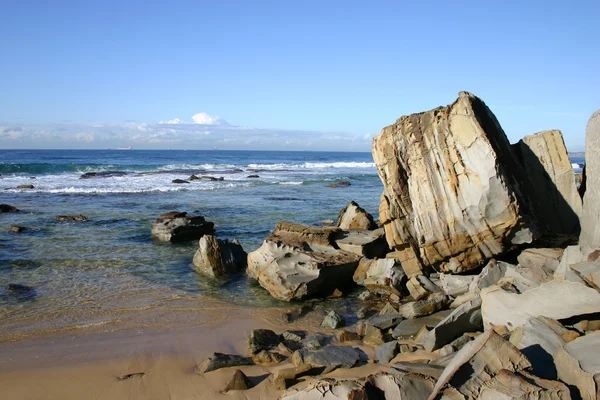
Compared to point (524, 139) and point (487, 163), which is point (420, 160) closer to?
point (487, 163)

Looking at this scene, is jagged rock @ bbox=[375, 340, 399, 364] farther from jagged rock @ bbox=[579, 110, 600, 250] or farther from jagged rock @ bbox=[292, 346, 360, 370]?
jagged rock @ bbox=[579, 110, 600, 250]

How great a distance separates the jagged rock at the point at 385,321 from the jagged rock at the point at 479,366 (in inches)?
111

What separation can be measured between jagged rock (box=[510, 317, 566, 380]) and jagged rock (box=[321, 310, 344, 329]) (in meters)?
2.98

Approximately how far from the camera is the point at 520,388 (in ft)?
13.1

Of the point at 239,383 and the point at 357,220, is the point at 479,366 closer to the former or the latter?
the point at 239,383

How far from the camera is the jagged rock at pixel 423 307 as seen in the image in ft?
25.3

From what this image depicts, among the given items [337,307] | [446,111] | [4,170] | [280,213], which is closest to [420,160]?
[446,111]

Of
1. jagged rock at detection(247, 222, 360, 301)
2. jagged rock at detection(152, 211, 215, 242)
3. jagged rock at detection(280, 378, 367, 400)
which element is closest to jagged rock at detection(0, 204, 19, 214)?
jagged rock at detection(152, 211, 215, 242)

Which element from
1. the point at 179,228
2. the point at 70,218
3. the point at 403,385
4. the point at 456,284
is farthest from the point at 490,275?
the point at 70,218

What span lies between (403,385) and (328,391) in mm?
721

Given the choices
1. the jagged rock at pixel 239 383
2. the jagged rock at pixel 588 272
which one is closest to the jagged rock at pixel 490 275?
the jagged rock at pixel 588 272

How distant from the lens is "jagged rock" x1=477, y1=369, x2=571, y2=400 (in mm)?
3926

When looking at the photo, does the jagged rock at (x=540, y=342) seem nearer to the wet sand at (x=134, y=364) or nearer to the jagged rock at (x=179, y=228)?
the wet sand at (x=134, y=364)

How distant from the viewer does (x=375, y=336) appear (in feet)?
23.5
